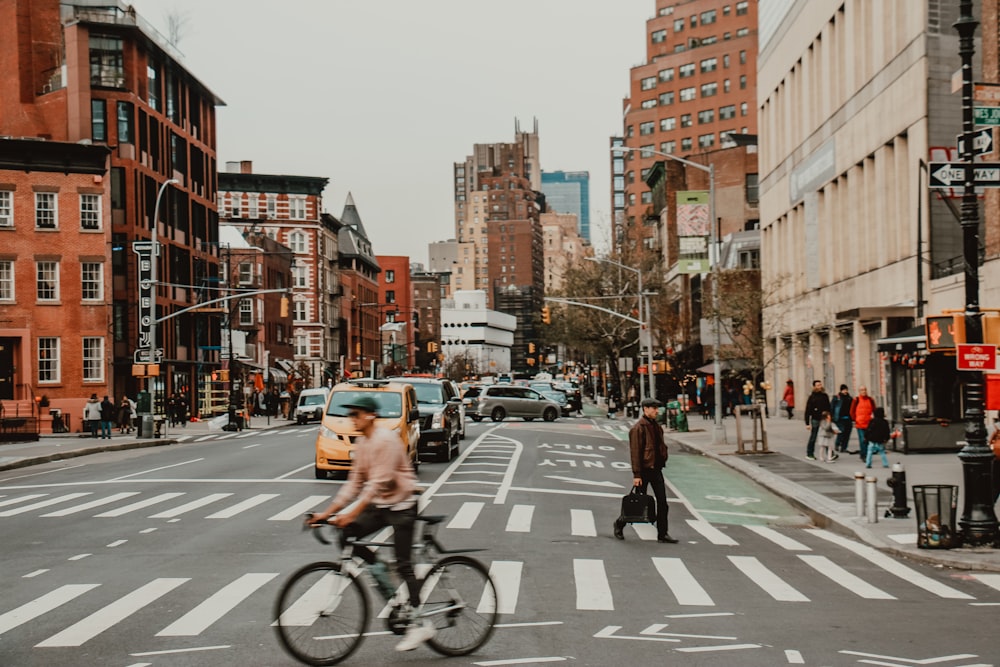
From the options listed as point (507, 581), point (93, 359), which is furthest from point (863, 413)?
Answer: point (93, 359)

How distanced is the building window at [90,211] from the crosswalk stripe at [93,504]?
3984cm

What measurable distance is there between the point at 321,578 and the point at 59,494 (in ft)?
53.4

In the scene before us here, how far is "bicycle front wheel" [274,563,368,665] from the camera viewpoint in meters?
9.02

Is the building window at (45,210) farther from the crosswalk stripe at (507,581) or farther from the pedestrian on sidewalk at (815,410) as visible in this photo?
the crosswalk stripe at (507,581)

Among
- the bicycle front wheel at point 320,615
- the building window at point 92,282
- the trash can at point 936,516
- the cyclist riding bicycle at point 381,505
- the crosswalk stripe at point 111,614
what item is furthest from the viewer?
the building window at point 92,282

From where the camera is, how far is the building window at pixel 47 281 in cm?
5903

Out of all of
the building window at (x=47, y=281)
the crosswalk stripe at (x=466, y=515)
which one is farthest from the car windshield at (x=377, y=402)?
the building window at (x=47, y=281)

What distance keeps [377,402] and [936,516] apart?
13685 mm

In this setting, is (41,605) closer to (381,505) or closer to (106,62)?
(381,505)

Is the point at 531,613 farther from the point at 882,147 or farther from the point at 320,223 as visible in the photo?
the point at 320,223

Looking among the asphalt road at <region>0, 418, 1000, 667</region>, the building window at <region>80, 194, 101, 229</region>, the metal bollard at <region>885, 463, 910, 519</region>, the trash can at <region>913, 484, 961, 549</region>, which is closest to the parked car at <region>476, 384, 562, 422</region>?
the building window at <region>80, 194, 101, 229</region>

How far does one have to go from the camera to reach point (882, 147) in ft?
137

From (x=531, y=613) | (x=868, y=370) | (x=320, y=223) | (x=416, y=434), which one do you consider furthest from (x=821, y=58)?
(x=320, y=223)

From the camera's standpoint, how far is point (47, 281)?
59156mm
